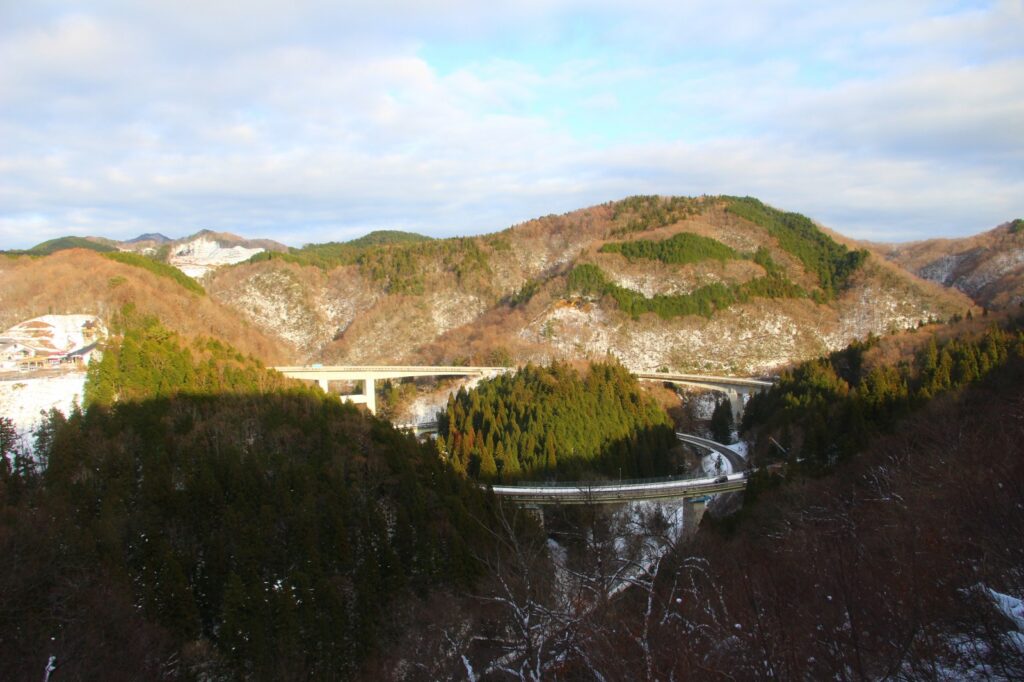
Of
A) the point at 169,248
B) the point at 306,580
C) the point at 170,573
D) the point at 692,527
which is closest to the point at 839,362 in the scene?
the point at 692,527

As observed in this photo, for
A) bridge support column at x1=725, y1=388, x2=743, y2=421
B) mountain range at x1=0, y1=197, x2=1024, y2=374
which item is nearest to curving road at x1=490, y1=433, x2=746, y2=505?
bridge support column at x1=725, y1=388, x2=743, y2=421

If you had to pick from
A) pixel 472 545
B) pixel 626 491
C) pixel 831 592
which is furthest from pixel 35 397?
pixel 831 592

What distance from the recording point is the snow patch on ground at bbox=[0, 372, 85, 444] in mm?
33022

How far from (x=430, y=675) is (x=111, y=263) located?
226 feet

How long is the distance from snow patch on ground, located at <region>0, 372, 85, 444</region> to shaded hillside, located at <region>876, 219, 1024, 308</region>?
99324 mm

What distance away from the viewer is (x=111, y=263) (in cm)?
6788

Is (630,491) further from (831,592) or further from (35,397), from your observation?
(35,397)

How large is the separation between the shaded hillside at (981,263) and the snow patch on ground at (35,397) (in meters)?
99.3

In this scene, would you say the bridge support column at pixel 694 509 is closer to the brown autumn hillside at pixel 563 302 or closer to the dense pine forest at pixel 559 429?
the dense pine forest at pixel 559 429

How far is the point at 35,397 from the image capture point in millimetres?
34469

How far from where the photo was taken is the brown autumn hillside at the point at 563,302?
266 ft

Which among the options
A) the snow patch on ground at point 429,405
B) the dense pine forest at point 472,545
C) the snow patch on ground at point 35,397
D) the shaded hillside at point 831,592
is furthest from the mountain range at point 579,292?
the shaded hillside at point 831,592

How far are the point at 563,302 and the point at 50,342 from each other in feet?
196

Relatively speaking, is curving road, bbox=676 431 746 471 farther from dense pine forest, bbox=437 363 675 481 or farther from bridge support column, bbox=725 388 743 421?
bridge support column, bbox=725 388 743 421
